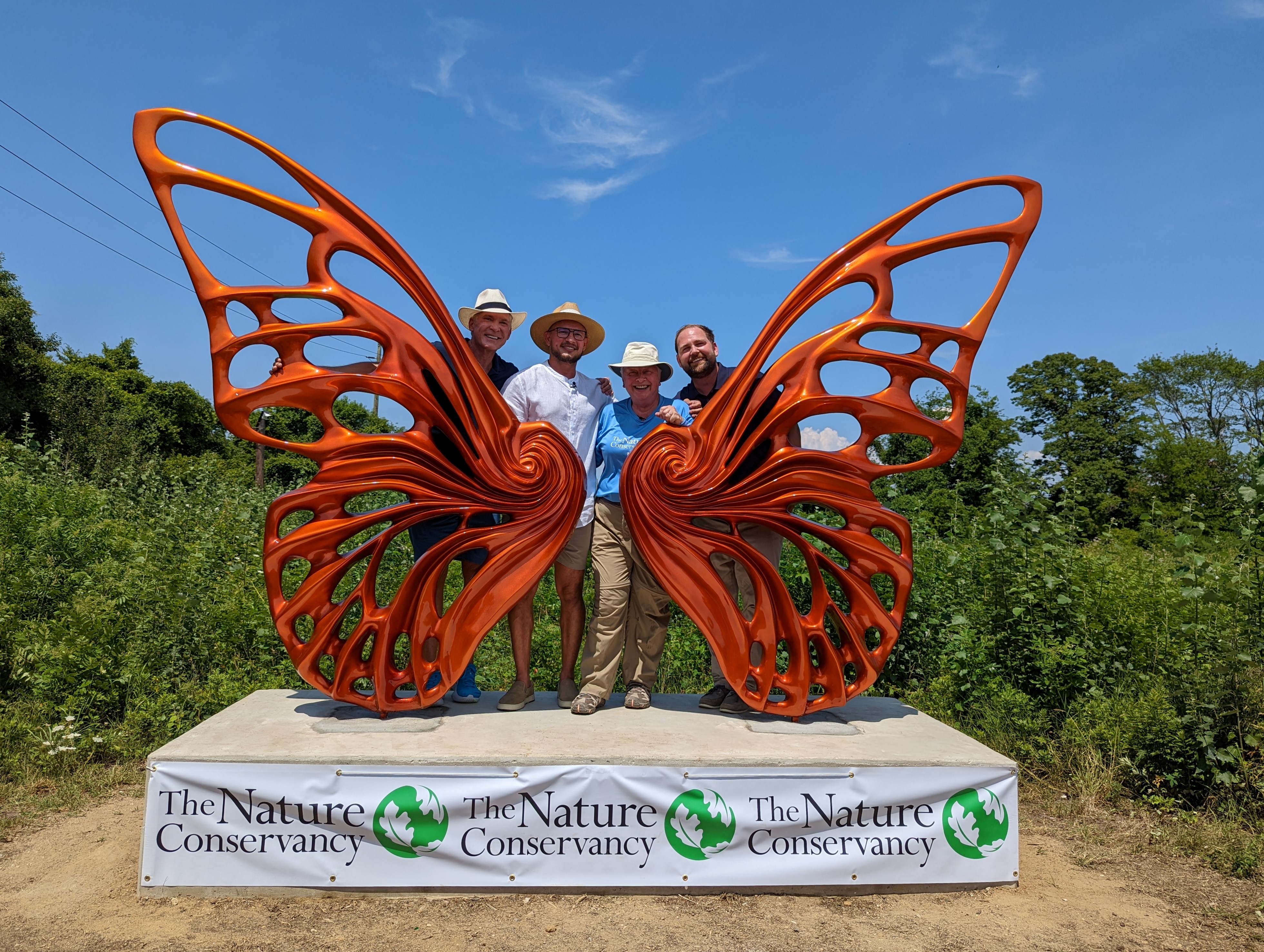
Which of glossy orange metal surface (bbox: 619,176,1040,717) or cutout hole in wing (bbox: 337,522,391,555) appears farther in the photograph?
cutout hole in wing (bbox: 337,522,391,555)

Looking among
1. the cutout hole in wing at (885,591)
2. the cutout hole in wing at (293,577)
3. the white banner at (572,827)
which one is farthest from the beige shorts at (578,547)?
the cutout hole in wing at (293,577)

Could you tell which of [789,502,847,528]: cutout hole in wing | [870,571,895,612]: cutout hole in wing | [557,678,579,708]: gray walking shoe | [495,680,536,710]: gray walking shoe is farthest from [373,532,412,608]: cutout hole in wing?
[870,571,895,612]: cutout hole in wing

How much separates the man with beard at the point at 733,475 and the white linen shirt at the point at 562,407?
591 mm

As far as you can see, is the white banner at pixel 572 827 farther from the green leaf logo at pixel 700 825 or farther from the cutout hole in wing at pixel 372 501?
the cutout hole in wing at pixel 372 501

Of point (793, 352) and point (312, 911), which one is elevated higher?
point (793, 352)

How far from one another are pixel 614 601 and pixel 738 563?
0.78 m

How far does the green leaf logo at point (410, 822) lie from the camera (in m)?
3.75

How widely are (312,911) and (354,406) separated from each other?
30834mm

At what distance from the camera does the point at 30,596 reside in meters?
6.35

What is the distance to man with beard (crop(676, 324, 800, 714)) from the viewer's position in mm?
4887

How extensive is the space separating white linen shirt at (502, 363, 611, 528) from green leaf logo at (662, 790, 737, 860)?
1593 millimetres

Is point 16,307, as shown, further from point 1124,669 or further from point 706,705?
point 1124,669

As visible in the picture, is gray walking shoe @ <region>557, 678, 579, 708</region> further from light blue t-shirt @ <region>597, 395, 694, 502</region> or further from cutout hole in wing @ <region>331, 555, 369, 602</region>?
cutout hole in wing @ <region>331, 555, 369, 602</region>

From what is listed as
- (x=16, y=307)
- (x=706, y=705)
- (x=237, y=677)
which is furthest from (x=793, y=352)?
(x=16, y=307)
